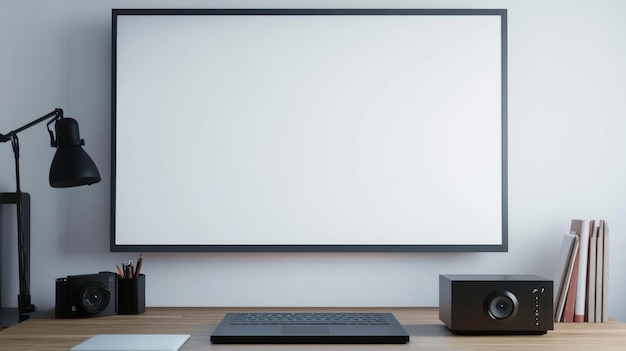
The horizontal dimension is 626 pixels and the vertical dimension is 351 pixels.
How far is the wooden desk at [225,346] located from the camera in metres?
1.42

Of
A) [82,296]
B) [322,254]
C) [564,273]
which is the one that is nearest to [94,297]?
[82,296]

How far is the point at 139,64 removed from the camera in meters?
1.93

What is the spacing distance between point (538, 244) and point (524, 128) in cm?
36

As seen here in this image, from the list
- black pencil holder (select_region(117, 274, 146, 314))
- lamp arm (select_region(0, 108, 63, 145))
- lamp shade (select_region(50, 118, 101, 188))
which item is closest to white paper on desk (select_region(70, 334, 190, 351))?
black pencil holder (select_region(117, 274, 146, 314))

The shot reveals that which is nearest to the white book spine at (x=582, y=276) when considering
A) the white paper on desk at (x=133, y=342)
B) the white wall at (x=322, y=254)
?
the white wall at (x=322, y=254)

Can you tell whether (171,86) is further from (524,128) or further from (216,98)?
(524,128)

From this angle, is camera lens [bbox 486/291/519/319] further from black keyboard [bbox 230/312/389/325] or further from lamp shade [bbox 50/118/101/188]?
lamp shade [bbox 50/118/101/188]

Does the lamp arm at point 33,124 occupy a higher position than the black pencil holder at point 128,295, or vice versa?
the lamp arm at point 33,124

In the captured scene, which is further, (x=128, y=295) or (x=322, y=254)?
(x=322, y=254)

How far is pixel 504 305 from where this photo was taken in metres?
1.55

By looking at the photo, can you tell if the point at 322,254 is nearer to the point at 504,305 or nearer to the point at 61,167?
the point at 504,305

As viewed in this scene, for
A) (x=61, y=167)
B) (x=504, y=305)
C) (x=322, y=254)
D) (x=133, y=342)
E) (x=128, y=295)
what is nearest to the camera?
(x=133, y=342)

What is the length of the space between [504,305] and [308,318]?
486 millimetres

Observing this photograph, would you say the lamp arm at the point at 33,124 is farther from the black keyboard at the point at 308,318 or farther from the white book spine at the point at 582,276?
the white book spine at the point at 582,276
